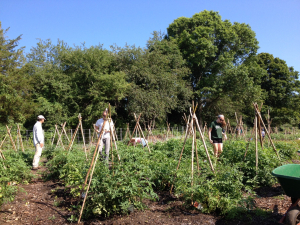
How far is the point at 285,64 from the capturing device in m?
31.5

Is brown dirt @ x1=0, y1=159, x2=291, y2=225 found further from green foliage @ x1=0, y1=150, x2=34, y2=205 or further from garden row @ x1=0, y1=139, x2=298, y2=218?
green foliage @ x1=0, y1=150, x2=34, y2=205

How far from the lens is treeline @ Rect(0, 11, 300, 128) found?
1683 cm

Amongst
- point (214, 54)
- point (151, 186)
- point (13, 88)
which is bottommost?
point (151, 186)

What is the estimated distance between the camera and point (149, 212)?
13.4ft

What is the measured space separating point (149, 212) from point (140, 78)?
51.8 feet

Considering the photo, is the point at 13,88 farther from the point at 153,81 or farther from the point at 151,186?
the point at 151,186

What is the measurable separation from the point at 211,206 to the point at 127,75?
53.8 ft

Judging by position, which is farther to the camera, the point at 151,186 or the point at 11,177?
the point at 11,177

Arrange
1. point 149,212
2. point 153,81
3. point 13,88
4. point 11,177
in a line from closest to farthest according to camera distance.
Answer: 1. point 149,212
2. point 11,177
3. point 13,88
4. point 153,81

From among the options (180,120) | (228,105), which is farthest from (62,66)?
(228,105)

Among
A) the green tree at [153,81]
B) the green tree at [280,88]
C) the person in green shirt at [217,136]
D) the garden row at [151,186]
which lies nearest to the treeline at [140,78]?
the green tree at [153,81]

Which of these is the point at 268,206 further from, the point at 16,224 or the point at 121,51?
the point at 121,51

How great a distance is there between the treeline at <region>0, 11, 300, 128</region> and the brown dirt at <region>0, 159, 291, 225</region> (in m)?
12.7

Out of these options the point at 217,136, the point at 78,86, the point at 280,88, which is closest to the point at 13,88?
the point at 78,86
